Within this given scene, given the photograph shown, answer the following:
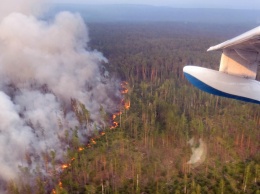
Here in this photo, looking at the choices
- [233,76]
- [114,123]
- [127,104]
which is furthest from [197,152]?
[233,76]

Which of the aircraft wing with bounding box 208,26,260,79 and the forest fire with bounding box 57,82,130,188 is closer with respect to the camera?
the aircraft wing with bounding box 208,26,260,79

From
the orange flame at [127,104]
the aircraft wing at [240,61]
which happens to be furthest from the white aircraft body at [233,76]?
the orange flame at [127,104]

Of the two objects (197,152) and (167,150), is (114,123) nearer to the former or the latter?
(167,150)

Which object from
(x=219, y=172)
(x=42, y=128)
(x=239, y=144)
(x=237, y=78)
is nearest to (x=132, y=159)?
(x=219, y=172)

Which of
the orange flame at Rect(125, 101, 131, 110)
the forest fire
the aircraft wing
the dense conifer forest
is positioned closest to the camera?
the aircraft wing

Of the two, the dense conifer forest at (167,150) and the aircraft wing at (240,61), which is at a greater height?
the aircraft wing at (240,61)

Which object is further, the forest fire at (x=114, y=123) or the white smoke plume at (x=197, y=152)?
the forest fire at (x=114, y=123)

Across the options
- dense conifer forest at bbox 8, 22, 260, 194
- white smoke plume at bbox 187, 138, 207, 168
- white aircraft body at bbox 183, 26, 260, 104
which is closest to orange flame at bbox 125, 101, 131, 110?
dense conifer forest at bbox 8, 22, 260, 194

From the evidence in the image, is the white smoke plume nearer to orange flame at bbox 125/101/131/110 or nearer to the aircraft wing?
orange flame at bbox 125/101/131/110

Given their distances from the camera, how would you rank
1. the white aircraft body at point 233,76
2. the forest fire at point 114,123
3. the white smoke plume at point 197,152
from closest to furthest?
the white aircraft body at point 233,76 → the white smoke plume at point 197,152 → the forest fire at point 114,123

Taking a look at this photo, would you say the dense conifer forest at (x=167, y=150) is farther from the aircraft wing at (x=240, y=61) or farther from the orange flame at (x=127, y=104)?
the aircraft wing at (x=240, y=61)

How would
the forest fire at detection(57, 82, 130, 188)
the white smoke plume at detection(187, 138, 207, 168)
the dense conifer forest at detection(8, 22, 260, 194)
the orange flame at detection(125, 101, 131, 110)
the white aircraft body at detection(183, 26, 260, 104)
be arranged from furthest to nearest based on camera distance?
1. the orange flame at detection(125, 101, 131, 110)
2. the forest fire at detection(57, 82, 130, 188)
3. the white smoke plume at detection(187, 138, 207, 168)
4. the dense conifer forest at detection(8, 22, 260, 194)
5. the white aircraft body at detection(183, 26, 260, 104)
